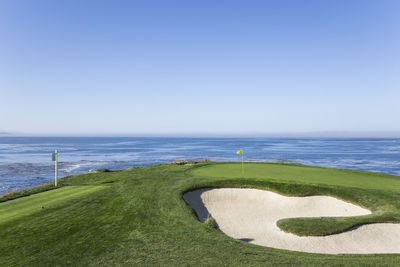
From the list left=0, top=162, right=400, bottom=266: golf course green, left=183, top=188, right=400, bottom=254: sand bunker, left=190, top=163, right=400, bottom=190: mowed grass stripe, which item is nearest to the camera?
left=0, top=162, right=400, bottom=266: golf course green

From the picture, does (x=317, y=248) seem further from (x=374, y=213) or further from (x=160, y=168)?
(x=160, y=168)

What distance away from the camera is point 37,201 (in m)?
13.4

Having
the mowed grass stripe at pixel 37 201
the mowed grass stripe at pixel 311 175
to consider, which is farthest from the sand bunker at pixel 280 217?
the mowed grass stripe at pixel 37 201

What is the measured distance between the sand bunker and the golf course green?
0.41 metres

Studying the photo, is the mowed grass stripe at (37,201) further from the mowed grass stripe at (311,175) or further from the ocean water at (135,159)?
the ocean water at (135,159)

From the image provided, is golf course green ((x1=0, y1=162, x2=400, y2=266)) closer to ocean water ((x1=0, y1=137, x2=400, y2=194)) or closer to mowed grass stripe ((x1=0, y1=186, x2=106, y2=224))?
mowed grass stripe ((x1=0, y1=186, x2=106, y2=224))

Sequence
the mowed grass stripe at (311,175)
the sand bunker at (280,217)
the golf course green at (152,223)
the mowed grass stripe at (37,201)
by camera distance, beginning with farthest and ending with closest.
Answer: the mowed grass stripe at (311,175), the mowed grass stripe at (37,201), the sand bunker at (280,217), the golf course green at (152,223)

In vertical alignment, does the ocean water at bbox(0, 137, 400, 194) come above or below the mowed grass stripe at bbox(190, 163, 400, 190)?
below

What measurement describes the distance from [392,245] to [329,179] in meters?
8.07

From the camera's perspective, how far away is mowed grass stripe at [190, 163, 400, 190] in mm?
16828

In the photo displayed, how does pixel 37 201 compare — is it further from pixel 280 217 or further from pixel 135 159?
pixel 135 159

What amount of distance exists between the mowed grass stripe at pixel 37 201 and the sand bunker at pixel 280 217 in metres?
7.16

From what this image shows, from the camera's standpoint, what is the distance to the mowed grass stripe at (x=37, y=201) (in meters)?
11.3

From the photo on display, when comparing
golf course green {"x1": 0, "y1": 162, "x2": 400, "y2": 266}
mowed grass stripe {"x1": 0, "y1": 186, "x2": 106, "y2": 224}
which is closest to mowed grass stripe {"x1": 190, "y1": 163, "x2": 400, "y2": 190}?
golf course green {"x1": 0, "y1": 162, "x2": 400, "y2": 266}
